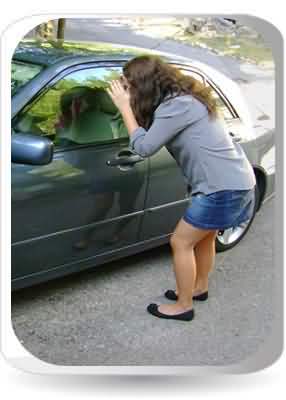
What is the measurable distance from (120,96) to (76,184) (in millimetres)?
414

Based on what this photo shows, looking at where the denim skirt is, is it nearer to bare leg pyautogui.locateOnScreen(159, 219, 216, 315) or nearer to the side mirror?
bare leg pyautogui.locateOnScreen(159, 219, 216, 315)

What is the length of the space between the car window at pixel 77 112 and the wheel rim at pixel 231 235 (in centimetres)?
77

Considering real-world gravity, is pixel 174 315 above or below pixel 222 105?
below

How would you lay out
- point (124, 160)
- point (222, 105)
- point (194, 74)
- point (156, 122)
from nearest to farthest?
point (156, 122)
point (124, 160)
point (194, 74)
point (222, 105)

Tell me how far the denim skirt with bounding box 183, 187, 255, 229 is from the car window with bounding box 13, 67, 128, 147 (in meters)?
0.51

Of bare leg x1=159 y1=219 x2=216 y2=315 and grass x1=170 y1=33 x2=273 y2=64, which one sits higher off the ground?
grass x1=170 y1=33 x2=273 y2=64

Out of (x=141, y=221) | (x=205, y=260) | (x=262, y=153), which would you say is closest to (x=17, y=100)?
(x=141, y=221)

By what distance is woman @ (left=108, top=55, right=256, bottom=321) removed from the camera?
2.66m

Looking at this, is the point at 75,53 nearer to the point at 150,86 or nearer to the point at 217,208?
the point at 150,86

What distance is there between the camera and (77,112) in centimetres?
296

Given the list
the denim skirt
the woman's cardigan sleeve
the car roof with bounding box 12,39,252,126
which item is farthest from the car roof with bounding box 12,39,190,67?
the denim skirt

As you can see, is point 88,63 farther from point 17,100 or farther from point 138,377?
point 138,377

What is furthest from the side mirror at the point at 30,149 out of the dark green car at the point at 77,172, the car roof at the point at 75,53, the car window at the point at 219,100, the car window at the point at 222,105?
the car window at the point at 222,105

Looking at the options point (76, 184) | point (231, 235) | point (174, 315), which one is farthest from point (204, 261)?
point (76, 184)
